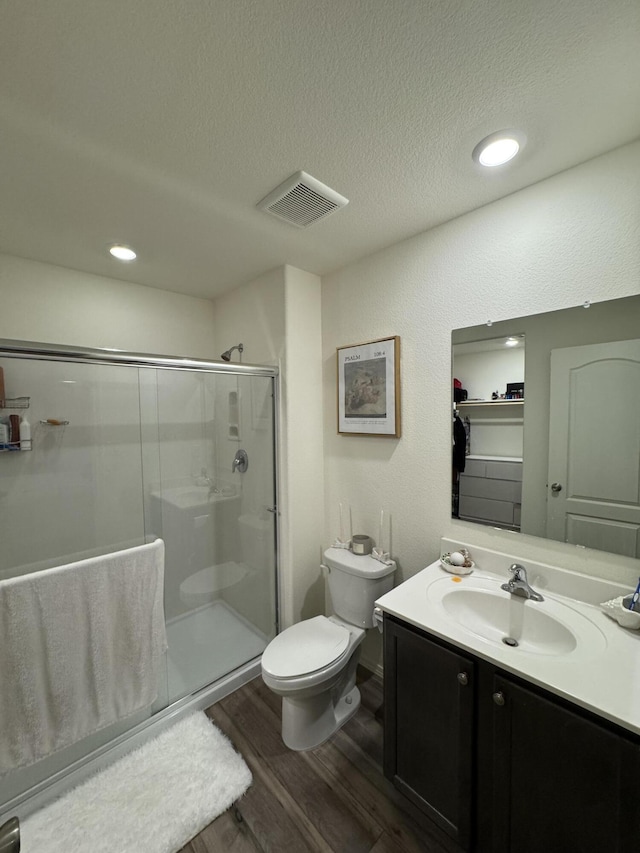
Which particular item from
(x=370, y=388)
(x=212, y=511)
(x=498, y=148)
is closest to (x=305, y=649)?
(x=212, y=511)

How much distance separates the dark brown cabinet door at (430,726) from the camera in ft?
3.58

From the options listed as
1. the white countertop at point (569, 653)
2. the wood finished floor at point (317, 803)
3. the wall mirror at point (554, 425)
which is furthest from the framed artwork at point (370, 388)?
the wood finished floor at point (317, 803)

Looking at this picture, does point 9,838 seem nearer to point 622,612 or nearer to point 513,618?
point 513,618

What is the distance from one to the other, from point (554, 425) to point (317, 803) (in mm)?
1789

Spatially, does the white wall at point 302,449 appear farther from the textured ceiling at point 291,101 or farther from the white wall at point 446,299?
the textured ceiling at point 291,101

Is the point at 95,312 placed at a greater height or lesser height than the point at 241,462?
greater

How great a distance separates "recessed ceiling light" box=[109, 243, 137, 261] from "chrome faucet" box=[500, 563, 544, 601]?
2.43m

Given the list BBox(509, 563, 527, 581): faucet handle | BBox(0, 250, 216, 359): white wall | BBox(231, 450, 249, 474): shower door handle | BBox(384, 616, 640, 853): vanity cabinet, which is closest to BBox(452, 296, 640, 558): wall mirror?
BBox(509, 563, 527, 581): faucet handle

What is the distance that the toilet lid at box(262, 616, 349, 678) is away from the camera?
152 cm

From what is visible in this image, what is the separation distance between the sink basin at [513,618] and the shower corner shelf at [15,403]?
1.99m

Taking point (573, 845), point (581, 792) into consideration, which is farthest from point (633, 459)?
point (573, 845)

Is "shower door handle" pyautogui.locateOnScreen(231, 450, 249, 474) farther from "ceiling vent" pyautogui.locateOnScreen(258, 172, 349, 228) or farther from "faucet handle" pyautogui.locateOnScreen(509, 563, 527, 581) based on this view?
"faucet handle" pyautogui.locateOnScreen(509, 563, 527, 581)

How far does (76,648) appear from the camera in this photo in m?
1.42

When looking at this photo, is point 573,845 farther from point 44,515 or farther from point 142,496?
point 44,515
